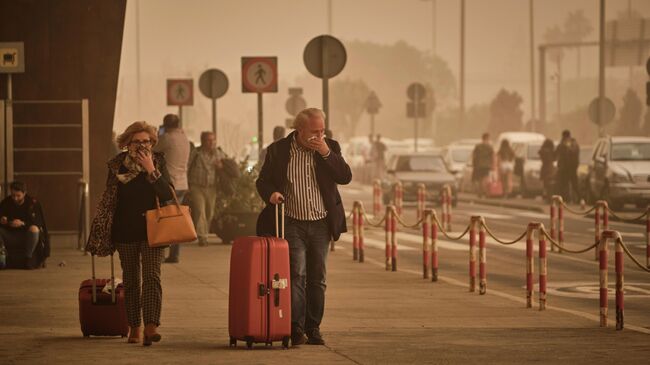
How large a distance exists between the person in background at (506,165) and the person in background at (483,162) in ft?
1.52

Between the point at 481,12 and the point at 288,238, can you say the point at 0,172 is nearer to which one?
the point at 288,238

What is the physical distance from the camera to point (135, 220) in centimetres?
1310

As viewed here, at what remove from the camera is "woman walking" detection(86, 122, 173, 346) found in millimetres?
13070

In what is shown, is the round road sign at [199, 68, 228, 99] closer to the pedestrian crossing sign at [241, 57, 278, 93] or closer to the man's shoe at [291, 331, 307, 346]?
the pedestrian crossing sign at [241, 57, 278, 93]

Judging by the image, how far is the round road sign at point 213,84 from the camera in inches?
1316

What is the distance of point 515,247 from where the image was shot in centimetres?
2773

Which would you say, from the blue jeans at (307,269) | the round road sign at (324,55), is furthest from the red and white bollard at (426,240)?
the blue jeans at (307,269)

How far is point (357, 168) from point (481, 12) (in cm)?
9728

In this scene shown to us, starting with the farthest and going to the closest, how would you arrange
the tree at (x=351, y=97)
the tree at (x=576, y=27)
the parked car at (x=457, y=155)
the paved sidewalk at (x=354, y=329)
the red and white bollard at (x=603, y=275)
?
1. the tree at (x=576, y=27)
2. the tree at (x=351, y=97)
3. the parked car at (x=457, y=155)
4. the red and white bollard at (x=603, y=275)
5. the paved sidewalk at (x=354, y=329)

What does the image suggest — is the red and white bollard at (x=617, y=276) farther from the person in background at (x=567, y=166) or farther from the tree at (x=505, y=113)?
the tree at (x=505, y=113)

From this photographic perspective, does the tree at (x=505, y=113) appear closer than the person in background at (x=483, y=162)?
No

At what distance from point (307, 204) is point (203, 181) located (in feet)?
40.0

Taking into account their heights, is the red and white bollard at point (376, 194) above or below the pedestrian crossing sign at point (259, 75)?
below

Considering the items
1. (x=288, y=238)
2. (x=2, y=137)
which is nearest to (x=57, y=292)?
(x=288, y=238)
